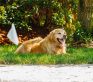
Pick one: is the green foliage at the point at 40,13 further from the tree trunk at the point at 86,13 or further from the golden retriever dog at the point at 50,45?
the golden retriever dog at the point at 50,45

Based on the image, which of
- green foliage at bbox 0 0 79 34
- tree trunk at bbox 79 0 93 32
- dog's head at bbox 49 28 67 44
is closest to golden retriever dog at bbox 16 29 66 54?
dog's head at bbox 49 28 67 44

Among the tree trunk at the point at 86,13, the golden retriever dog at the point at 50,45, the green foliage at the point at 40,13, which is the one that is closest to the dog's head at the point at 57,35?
the golden retriever dog at the point at 50,45

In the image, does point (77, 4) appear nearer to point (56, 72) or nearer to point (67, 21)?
point (67, 21)

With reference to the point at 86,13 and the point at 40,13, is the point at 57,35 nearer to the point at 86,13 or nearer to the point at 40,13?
the point at 86,13

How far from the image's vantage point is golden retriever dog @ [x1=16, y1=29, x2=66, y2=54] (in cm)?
1519

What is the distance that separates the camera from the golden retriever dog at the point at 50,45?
1519cm

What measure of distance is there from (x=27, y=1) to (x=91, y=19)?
3.40 m

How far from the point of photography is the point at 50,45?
50.2 ft

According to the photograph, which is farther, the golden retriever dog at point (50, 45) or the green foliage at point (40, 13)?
the green foliage at point (40, 13)

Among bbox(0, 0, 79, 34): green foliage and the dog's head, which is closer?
the dog's head

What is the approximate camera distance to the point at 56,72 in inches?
447

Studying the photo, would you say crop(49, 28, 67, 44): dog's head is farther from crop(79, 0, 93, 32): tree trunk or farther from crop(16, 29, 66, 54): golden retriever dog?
crop(79, 0, 93, 32): tree trunk

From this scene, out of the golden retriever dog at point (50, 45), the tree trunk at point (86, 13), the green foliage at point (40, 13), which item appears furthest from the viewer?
the green foliage at point (40, 13)

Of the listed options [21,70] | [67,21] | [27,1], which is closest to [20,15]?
[27,1]
